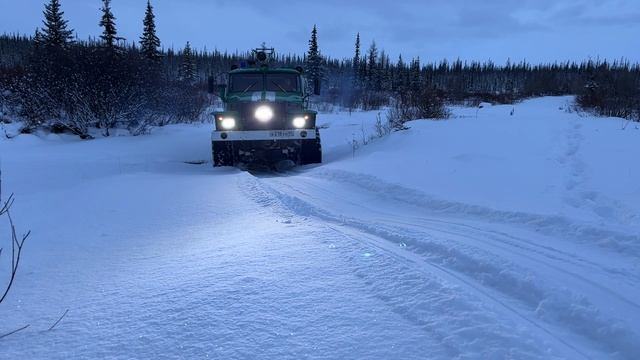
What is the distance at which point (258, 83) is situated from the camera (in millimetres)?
10531

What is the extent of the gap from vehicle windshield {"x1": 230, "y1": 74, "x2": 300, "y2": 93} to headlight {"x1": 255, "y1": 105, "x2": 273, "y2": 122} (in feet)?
2.99

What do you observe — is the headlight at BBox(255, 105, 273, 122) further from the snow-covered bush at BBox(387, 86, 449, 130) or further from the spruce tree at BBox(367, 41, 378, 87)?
the spruce tree at BBox(367, 41, 378, 87)

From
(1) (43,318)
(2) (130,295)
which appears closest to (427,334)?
(2) (130,295)

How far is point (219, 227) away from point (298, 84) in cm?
696

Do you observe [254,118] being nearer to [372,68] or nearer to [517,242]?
[517,242]

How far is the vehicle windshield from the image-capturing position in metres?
10.5

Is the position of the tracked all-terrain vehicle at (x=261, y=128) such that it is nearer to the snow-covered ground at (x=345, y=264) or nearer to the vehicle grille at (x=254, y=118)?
the vehicle grille at (x=254, y=118)

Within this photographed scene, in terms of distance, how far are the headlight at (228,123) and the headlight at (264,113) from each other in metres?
Result: 0.53

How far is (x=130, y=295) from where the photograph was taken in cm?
259

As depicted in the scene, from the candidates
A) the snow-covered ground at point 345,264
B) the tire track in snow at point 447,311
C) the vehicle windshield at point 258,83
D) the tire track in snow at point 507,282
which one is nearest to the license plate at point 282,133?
the vehicle windshield at point 258,83

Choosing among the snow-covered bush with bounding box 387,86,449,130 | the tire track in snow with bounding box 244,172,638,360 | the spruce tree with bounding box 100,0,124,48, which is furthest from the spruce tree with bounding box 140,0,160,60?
the tire track in snow with bounding box 244,172,638,360

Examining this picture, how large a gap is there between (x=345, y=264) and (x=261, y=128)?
7.19m

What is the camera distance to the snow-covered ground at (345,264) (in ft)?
6.59

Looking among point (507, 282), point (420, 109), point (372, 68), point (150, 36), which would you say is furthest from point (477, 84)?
point (507, 282)
